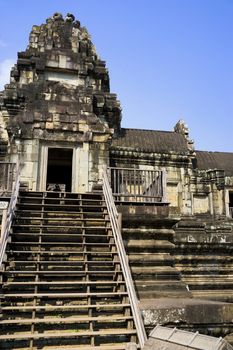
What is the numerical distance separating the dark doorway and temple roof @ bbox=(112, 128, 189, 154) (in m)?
2.81

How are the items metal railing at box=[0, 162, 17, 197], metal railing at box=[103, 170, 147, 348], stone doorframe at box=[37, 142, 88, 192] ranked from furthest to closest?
stone doorframe at box=[37, 142, 88, 192], metal railing at box=[0, 162, 17, 197], metal railing at box=[103, 170, 147, 348]

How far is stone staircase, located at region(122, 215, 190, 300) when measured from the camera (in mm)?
7691

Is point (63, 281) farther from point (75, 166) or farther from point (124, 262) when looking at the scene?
point (75, 166)

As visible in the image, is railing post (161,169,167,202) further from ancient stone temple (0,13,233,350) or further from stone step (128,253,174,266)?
stone step (128,253,174,266)

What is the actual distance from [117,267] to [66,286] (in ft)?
3.64

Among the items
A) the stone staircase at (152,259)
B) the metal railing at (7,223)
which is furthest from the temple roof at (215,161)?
the metal railing at (7,223)

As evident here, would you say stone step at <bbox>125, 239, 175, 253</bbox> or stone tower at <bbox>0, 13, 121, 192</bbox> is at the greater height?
stone tower at <bbox>0, 13, 121, 192</bbox>

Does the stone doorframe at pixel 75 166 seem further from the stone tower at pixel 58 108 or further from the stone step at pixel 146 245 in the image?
the stone step at pixel 146 245

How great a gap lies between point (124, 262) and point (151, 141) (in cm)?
1320

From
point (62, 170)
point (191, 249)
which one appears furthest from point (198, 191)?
point (191, 249)

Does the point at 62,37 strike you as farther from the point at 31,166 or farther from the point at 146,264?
the point at 146,264

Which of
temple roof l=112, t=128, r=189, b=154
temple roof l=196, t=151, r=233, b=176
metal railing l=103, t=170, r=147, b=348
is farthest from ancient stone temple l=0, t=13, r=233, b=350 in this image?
temple roof l=196, t=151, r=233, b=176

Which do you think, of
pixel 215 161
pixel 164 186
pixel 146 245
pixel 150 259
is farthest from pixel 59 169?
pixel 215 161

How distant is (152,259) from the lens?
27.4 feet
